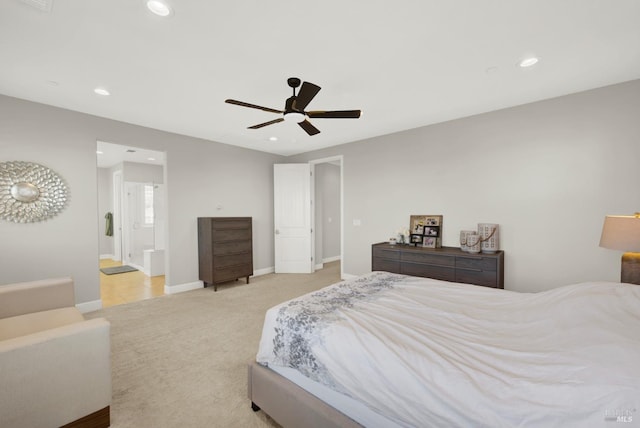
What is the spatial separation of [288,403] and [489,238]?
3.22 m

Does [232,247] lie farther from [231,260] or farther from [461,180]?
[461,180]

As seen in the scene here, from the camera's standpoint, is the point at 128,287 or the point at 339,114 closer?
the point at 339,114

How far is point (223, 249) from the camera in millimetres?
4723

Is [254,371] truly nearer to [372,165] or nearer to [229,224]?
[229,224]

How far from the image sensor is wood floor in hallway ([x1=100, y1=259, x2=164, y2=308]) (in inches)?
168

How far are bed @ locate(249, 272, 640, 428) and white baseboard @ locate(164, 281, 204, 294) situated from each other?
132 inches

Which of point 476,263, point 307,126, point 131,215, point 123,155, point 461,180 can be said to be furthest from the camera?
point 131,215

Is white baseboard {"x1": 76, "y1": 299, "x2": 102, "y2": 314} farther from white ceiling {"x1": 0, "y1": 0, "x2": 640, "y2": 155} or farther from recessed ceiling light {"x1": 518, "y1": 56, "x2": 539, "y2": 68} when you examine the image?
recessed ceiling light {"x1": 518, "y1": 56, "x2": 539, "y2": 68}

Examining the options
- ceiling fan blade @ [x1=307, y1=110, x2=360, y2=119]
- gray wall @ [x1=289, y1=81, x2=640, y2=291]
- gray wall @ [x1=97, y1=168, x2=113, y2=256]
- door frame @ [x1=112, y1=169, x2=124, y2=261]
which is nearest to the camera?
ceiling fan blade @ [x1=307, y1=110, x2=360, y2=119]

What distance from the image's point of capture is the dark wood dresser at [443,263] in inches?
128

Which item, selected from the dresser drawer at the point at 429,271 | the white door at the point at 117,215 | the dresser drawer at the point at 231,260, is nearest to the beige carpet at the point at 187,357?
the dresser drawer at the point at 231,260

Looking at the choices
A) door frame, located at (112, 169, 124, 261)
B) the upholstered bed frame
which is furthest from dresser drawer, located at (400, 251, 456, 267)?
door frame, located at (112, 169, 124, 261)

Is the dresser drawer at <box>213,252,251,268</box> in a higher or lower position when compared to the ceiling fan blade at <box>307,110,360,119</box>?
lower

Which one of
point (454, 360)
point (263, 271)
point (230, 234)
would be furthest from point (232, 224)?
point (454, 360)
